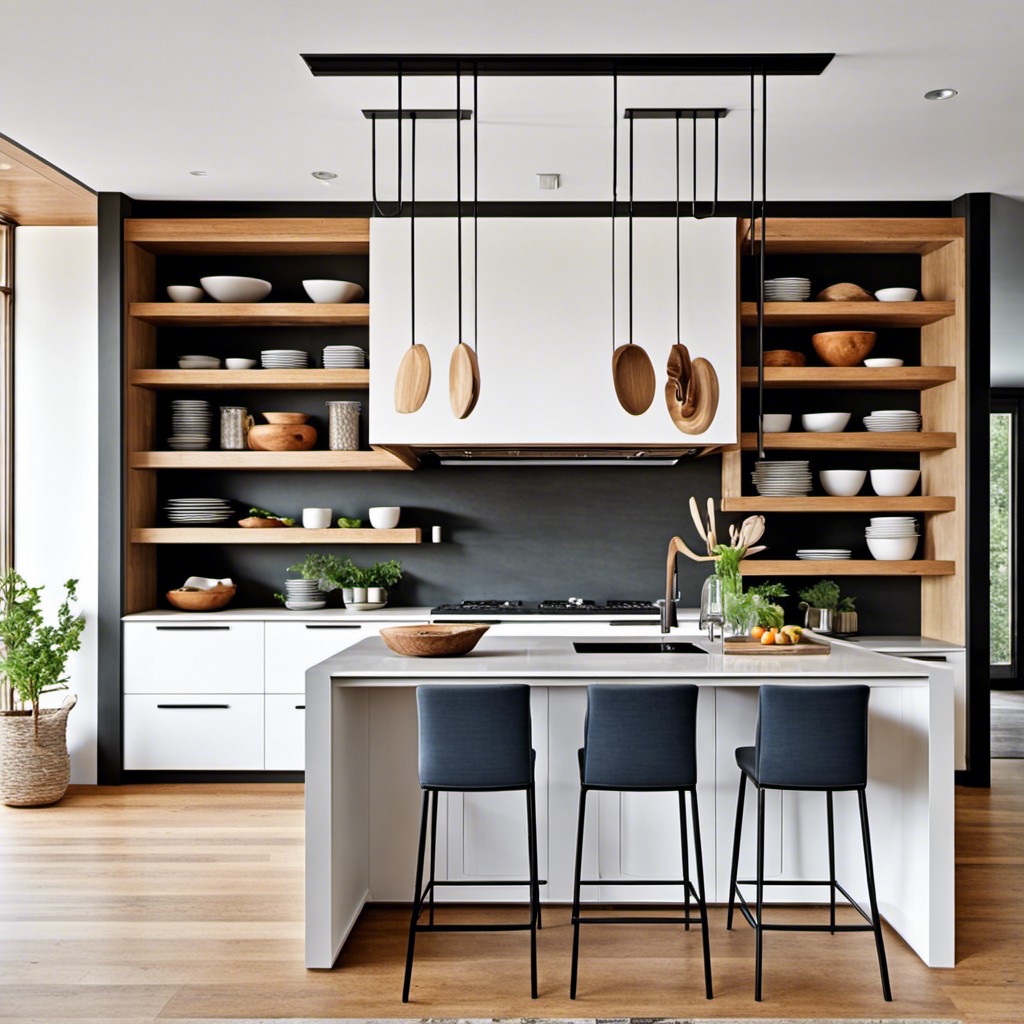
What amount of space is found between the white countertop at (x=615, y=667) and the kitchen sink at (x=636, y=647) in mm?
147

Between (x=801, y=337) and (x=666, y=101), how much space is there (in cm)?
203

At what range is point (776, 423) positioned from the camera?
543 centimetres

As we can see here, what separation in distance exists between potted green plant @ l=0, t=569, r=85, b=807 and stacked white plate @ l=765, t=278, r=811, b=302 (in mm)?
4087

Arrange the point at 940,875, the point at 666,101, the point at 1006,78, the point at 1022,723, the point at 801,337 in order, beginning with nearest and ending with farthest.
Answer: the point at 940,875 < the point at 1006,78 < the point at 666,101 < the point at 801,337 < the point at 1022,723

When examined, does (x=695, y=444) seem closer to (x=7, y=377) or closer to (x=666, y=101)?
(x=666, y=101)

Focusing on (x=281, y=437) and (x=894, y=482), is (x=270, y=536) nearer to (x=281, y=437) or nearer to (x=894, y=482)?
(x=281, y=437)

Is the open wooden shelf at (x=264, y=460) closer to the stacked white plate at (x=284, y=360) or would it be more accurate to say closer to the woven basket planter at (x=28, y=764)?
the stacked white plate at (x=284, y=360)

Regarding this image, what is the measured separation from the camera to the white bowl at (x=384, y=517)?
5.56m

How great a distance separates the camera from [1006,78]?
3.86m

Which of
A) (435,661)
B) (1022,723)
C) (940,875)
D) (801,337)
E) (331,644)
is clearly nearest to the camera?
(940,875)

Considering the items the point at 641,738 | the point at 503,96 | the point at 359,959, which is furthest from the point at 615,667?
the point at 503,96

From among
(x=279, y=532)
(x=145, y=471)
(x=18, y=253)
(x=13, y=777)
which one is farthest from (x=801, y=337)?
(x=13, y=777)


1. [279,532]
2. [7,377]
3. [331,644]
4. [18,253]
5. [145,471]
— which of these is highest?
[18,253]

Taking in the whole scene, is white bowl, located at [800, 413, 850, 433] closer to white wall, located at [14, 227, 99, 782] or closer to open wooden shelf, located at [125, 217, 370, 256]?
open wooden shelf, located at [125, 217, 370, 256]
